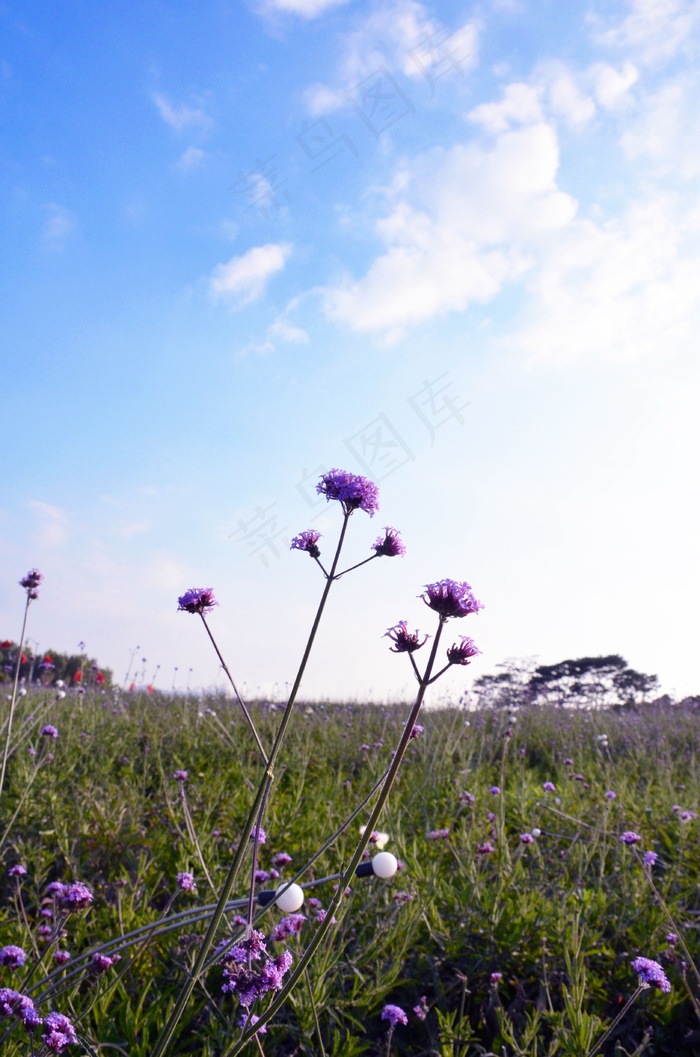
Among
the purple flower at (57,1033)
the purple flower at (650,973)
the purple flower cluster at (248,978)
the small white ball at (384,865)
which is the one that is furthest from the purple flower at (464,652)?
the purple flower at (650,973)

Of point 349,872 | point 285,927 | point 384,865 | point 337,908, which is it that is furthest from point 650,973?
point 349,872

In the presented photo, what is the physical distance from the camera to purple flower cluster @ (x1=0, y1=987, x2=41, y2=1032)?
5.18ft

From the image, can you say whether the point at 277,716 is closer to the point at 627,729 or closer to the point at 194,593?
the point at 627,729

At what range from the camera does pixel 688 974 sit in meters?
2.86

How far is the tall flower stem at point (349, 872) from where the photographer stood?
905 mm

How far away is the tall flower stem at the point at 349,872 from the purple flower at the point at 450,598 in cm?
5

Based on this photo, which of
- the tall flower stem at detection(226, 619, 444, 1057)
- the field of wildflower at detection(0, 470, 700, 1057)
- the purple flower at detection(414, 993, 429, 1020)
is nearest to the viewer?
the tall flower stem at detection(226, 619, 444, 1057)

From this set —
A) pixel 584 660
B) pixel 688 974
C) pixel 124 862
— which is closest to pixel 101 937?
pixel 124 862

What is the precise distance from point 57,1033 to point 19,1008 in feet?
0.58

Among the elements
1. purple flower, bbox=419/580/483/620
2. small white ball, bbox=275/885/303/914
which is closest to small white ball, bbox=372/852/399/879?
small white ball, bbox=275/885/303/914

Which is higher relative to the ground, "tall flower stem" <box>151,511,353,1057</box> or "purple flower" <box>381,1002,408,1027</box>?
"tall flower stem" <box>151,511,353,1057</box>

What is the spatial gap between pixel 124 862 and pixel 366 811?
4.47 feet

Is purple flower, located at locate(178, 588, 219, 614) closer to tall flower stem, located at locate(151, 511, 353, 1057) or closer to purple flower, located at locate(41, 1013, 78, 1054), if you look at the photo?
tall flower stem, located at locate(151, 511, 353, 1057)

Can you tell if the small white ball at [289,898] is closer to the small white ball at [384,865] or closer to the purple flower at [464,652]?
the small white ball at [384,865]
